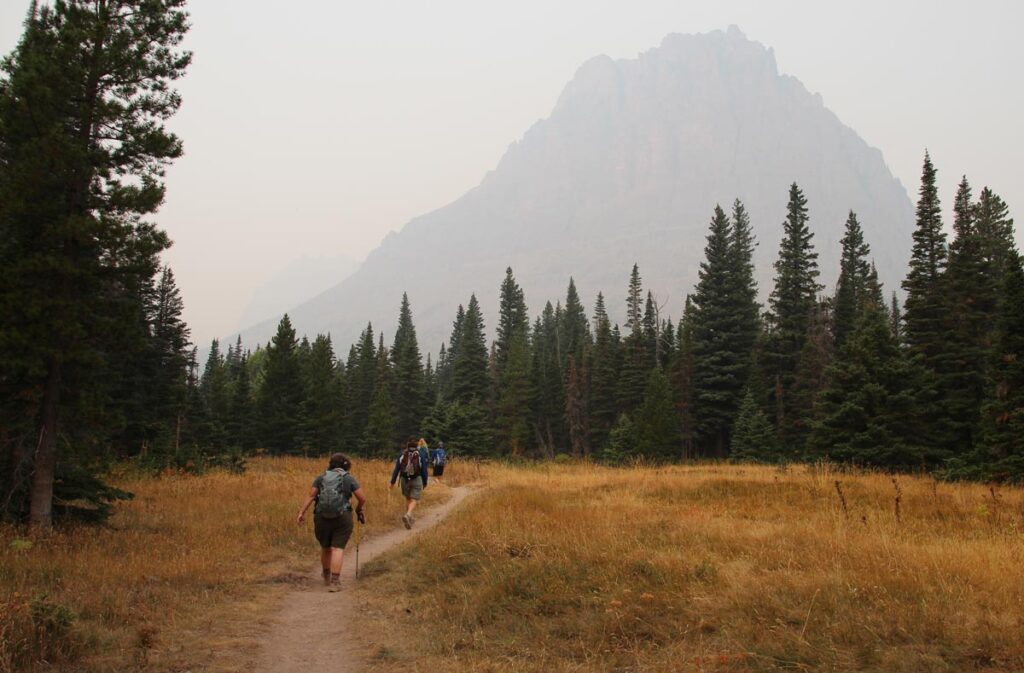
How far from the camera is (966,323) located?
112ft

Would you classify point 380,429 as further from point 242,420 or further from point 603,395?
point 603,395

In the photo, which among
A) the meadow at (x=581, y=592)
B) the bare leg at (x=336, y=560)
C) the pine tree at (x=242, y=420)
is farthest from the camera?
the pine tree at (x=242, y=420)

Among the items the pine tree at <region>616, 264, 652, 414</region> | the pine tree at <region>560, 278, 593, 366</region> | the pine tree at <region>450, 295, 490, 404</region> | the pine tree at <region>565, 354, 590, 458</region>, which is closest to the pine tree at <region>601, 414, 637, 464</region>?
the pine tree at <region>616, 264, 652, 414</region>

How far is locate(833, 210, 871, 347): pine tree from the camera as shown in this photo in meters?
47.9

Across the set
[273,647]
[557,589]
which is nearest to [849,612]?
[557,589]

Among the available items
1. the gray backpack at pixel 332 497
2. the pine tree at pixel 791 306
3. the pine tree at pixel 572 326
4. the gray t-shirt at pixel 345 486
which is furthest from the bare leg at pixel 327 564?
the pine tree at pixel 572 326

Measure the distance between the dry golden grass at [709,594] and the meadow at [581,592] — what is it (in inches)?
1.0

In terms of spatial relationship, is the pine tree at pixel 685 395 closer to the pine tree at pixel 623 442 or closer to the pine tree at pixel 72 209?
the pine tree at pixel 623 442

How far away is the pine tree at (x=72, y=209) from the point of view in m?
10.2

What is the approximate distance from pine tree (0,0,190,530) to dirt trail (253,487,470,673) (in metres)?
5.26

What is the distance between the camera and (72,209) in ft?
36.0

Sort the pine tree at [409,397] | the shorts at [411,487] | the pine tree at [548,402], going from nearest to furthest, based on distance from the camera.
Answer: the shorts at [411,487] → the pine tree at [548,402] → the pine tree at [409,397]

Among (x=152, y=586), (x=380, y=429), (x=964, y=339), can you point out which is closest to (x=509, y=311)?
(x=380, y=429)

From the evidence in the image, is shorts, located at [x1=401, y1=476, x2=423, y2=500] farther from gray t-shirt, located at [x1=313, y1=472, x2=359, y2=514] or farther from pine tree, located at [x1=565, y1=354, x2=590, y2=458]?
pine tree, located at [x1=565, y1=354, x2=590, y2=458]
